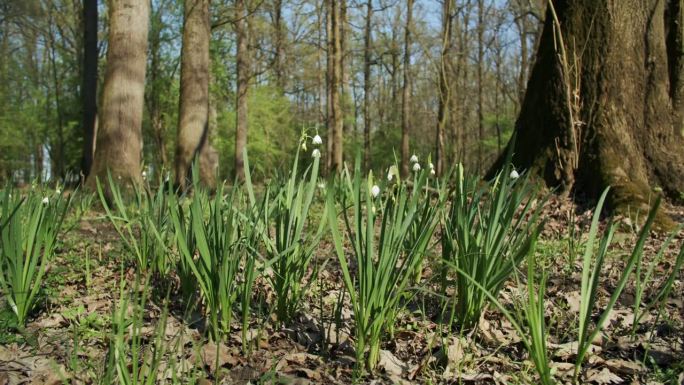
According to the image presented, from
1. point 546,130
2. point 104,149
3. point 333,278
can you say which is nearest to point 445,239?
point 333,278

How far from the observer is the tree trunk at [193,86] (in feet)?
28.3

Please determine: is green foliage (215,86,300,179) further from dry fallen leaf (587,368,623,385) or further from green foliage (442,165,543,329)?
dry fallen leaf (587,368,623,385)

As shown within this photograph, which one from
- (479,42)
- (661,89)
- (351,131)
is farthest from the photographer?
(351,131)

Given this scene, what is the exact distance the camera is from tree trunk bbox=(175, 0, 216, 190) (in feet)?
28.3

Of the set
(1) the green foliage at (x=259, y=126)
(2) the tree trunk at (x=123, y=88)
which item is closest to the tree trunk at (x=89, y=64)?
(2) the tree trunk at (x=123, y=88)

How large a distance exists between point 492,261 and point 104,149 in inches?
210

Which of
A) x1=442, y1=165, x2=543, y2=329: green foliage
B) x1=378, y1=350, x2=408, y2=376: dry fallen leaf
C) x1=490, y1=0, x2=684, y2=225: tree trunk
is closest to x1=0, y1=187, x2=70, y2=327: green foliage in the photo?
x1=378, y1=350, x2=408, y2=376: dry fallen leaf

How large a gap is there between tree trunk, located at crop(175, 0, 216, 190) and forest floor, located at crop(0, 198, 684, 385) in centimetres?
635

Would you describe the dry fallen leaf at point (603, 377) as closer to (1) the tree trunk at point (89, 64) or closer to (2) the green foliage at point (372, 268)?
(2) the green foliage at point (372, 268)

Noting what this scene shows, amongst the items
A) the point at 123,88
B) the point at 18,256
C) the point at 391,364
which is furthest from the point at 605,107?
the point at 123,88

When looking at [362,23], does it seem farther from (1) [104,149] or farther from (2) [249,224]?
(2) [249,224]

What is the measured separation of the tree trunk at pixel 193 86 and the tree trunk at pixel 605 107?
5.89 m

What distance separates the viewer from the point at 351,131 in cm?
2962

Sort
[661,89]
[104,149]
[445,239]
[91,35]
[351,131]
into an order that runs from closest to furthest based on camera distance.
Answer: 1. [445,239]
2. [661,89]
3. [104,149]
4. [91,35]
5. [351,131]
